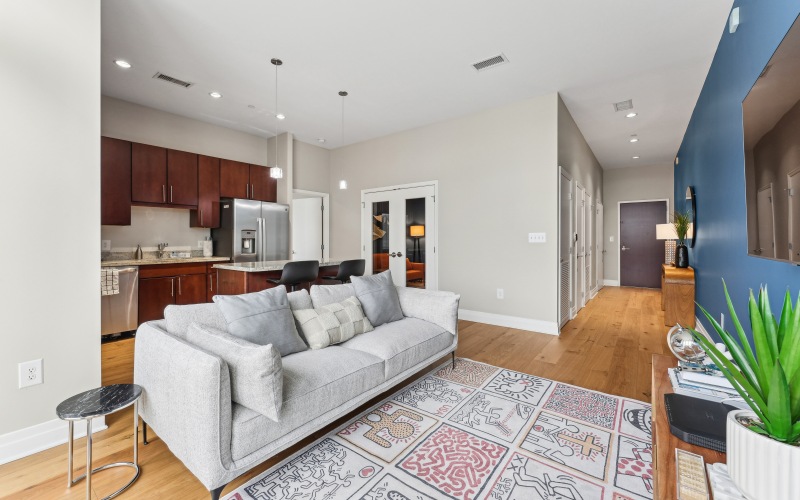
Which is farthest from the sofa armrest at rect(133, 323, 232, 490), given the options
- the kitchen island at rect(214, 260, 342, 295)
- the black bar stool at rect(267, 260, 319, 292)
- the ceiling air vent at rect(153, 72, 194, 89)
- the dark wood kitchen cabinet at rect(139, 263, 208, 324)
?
the ceiling air vent at rect(153, 72, 194, 89)

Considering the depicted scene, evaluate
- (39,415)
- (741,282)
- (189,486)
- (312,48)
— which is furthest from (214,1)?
(741,282)

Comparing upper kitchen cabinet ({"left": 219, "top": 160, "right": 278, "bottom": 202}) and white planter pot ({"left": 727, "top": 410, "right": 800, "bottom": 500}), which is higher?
upper kitchen cabinet ({"left": 219, "top": 160, "right": 278, "bottom": 202})

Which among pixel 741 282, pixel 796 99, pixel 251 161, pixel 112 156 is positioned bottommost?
pixel 741 282

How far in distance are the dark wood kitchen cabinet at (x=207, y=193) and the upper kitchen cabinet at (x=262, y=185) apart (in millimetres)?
533

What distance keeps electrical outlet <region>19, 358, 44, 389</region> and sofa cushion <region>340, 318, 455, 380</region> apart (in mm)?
1687

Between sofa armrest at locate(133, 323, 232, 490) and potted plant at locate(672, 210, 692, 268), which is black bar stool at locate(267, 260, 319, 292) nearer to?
sofa armrest at locate(133, 323, 232, 490)

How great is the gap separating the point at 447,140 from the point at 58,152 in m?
4.13

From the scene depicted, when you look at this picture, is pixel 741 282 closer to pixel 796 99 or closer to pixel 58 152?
pixel 796 99

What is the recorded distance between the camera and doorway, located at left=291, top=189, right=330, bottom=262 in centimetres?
643

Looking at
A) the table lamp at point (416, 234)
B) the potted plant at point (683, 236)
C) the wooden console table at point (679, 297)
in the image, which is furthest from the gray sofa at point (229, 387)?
the potted plant at point (683, 236)

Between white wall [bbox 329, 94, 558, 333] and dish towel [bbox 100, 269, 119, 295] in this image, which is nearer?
dish towel [bbox 100, 269, 119, 295]

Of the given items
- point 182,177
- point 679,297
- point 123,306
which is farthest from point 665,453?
point 182,177

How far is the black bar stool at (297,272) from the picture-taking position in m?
3.46

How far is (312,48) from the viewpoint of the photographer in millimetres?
3174
